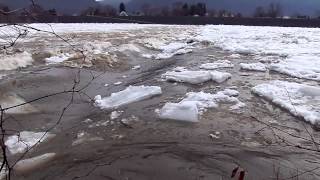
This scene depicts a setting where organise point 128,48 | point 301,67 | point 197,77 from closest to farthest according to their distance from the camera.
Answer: point 197,77, point 301,67, point 128,48

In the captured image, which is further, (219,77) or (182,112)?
(219,77)

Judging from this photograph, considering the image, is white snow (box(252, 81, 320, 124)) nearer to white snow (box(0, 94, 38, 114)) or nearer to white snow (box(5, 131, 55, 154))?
white snow (box(5, 131, 55, 154))

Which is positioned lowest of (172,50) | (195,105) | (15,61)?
(172,50)

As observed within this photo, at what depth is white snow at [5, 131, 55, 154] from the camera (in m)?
5.85

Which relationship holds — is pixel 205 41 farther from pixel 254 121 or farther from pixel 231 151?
pixel 231 151

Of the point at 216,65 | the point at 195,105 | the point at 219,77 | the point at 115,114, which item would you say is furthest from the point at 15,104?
the point at 216,65

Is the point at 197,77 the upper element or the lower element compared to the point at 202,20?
upper

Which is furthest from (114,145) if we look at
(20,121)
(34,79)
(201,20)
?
(201,20)

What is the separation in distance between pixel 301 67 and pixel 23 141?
279 inches

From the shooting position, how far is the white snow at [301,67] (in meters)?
10.0

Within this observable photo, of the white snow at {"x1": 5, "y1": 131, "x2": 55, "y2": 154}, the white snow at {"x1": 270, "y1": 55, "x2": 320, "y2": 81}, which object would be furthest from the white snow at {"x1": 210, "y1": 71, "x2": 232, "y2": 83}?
the white snow at {"x1": 5, "y1": 131, "x2": 55, "y2": 154}

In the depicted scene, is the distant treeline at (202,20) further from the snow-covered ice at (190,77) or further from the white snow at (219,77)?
the white snow at (219,77)

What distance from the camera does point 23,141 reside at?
5.93 metres

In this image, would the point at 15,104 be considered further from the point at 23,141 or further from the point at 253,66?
the point at 253,66
